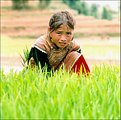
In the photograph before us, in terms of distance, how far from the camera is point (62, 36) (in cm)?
467

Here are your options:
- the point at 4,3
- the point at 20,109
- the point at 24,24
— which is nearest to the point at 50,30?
the point at 20,109

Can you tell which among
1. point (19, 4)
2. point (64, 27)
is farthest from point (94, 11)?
point (64, 27)

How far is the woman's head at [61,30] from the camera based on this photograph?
468 cm

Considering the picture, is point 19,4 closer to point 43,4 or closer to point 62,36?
point 43,4

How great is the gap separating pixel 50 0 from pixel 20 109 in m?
43.1

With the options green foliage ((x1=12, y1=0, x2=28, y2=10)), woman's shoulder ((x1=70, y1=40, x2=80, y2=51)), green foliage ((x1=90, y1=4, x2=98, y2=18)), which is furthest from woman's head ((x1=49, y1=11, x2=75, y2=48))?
green foliage ((x1=90, y1=4, x2=98, y2=18))

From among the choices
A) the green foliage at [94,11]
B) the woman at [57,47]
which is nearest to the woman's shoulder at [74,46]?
the woman at [57,47]

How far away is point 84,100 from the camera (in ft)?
10.4

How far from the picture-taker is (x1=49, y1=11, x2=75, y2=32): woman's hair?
15.6 feet

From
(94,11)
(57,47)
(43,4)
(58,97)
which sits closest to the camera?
(58,97)

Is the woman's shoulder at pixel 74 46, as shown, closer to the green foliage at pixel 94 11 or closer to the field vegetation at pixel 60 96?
the field vegetation at pixel 60 96

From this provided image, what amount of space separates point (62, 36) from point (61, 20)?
0.16 metres

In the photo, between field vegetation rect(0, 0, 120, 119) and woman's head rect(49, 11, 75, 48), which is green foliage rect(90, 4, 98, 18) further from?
field vegetation rect(0, 0, 120, 119)

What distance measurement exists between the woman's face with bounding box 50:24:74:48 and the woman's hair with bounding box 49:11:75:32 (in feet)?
0.11
